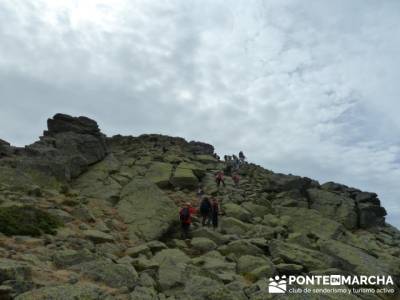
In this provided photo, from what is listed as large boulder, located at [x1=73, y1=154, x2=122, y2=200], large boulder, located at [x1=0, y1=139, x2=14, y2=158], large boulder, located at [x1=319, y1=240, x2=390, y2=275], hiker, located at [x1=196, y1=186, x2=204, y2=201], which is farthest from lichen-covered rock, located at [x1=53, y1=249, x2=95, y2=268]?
hiker, located at [x1=196, y1=186, x2=204, y2=201]

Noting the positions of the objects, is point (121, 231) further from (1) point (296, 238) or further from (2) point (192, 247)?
(1) point (296, 238)

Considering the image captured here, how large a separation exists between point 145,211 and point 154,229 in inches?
92.5

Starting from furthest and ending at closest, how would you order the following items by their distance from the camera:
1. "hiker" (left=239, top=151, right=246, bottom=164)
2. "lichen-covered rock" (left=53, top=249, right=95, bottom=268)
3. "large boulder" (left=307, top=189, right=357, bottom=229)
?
"hiker" (left=239, top=151, right=246, bottom=164) → "large boulder" (left=307, top=189, right=357, bottom=229) → "lichen-covered rock" (left=53, top=249, right=95, bottom=268)

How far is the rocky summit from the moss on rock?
0.05 metres

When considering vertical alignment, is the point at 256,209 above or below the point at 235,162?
below

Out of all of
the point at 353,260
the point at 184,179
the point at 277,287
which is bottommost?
the point at 277,287

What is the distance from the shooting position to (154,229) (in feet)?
81.4

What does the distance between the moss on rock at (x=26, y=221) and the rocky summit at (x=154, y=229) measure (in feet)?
0.18

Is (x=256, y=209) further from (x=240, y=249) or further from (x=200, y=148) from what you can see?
(x=200, y=148)

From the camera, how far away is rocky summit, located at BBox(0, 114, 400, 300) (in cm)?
1527

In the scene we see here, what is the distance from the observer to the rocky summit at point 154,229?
1527 centimetres

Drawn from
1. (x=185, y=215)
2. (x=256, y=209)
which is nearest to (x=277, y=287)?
(x=185, y=215)

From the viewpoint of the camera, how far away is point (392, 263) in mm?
26516

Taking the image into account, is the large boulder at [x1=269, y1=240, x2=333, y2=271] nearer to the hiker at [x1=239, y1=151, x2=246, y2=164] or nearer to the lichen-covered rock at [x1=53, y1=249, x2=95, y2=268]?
the lichen-covered rock at [x1=53, y1=249, x2=95, y2=268]
